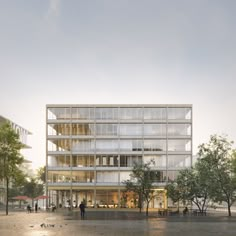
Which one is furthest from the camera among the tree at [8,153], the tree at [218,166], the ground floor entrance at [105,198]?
the ground floor entrance at [105,198]

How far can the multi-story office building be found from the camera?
95.4 meters

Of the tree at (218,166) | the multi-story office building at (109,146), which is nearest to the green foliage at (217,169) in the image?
the tree at (218,166)

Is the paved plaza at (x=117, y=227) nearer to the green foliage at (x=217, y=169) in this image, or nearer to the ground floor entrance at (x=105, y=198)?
the green foliage at (x=217, y=169)

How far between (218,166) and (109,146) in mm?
41516

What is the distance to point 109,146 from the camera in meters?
96.8

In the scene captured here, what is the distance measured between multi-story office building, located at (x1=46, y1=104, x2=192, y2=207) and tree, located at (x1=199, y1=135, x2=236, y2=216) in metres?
36.8

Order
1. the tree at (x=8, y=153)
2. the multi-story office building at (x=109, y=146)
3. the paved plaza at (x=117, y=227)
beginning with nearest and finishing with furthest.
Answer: the paved plaza at (x=117, y=227), the tree at (x=8, y=153), the multi-story office building at (x=109, y=146)

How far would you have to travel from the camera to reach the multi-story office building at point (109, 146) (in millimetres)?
95438

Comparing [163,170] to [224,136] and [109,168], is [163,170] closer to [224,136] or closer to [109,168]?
[109,168]

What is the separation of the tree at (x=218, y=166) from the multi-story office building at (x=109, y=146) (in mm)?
36760

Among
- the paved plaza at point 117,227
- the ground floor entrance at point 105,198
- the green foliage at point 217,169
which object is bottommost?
the ground floor entrance at point 105,198

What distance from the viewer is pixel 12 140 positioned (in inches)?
2378

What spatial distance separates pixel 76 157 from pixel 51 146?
645 centimetres

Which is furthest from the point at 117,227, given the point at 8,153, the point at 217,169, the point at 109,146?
the point at 109,146
